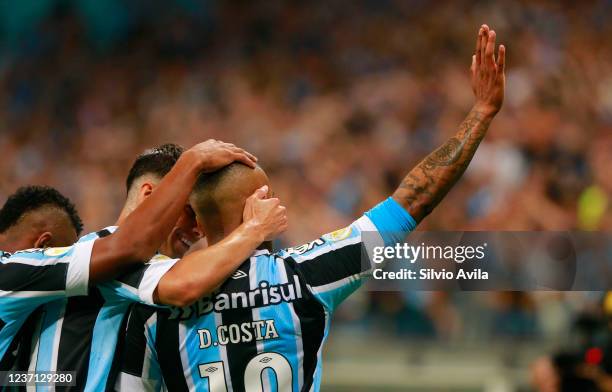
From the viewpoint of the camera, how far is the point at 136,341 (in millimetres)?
2865

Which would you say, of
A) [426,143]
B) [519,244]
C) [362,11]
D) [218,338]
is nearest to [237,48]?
[362,11]

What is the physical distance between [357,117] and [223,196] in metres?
7.43

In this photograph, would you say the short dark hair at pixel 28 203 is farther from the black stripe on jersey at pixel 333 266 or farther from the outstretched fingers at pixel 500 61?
the outstretched fingers at pixel 500 61

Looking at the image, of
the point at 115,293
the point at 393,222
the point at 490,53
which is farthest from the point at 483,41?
the point at 115,293

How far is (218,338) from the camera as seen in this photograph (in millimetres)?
2760

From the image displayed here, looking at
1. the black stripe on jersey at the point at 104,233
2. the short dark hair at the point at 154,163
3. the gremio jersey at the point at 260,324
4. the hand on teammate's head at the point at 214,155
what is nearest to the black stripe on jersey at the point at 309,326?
the gremio jersey at the point at 260,324

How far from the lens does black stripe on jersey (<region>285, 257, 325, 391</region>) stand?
280 centimetres

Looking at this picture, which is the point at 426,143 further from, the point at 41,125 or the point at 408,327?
the point at 41,125

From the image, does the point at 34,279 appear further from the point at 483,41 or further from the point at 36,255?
the point at 483,41

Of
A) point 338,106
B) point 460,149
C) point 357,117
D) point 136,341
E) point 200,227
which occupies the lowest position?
point 136,341

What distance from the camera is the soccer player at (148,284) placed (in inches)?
106

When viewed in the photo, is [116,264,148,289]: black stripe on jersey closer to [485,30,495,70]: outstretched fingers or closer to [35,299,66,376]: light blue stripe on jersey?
[35,299,66,376]: light blue stripe on jersey

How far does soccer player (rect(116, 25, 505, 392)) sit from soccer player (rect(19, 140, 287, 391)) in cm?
8

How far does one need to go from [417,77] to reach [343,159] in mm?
1378
